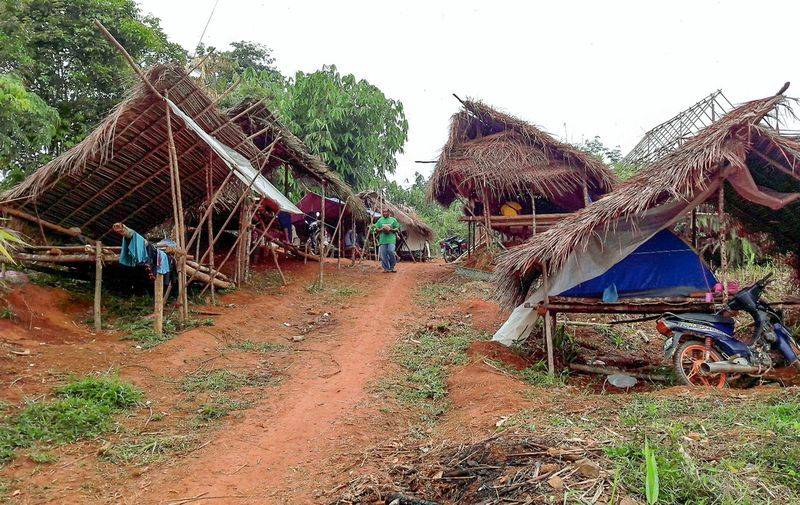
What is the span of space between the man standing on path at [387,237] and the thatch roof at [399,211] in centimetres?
376

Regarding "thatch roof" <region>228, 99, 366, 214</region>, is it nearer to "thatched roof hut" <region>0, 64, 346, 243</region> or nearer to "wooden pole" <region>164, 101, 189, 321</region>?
"thatched roof hut" <region>0, 64, 346, 243</region>

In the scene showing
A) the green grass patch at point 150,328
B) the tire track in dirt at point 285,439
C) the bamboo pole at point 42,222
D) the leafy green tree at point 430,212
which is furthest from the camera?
the leafy green tree at point 430,212

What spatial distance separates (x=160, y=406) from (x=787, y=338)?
6367mm

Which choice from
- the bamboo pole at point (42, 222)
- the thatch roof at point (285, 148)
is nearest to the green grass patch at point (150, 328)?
the bamboo pole at point (42, 222)

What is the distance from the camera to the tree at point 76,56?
37.3 feet

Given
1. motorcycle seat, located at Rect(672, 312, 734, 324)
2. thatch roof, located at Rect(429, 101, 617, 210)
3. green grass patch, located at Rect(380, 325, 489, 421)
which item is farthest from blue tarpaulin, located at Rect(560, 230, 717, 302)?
thatch roof, located at Rect(429, 101, 617, 210)

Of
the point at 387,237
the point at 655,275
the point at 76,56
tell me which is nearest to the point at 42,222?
the point at 76,56

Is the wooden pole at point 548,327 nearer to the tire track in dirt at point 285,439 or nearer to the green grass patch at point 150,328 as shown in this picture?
the tire track in dirt at point 285,439

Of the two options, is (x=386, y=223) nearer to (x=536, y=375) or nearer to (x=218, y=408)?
(x=536, y=375)

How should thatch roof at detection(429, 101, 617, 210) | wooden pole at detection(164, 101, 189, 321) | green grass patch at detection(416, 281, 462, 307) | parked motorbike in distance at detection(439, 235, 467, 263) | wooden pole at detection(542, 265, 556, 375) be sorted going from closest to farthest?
wooden pole at detection(542, 265, 556, 375) → wooden pole at detection(164, 101, 189, 321) → green grass patch at detection(416, 281, 462, 307) → thatch roof at detection(429, 101, 617, 210) → parked motorbike in distance at detection(439, 235, 467, 263)

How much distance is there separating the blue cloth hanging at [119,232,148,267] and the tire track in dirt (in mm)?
2415

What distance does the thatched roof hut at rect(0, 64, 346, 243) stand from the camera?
26.1ft

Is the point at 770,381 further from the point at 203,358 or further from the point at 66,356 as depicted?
the point at 66,356

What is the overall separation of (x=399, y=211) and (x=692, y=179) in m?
15.2
